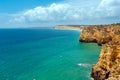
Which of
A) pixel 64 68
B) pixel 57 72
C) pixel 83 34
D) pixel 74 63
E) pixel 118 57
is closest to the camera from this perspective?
pixel 118 57

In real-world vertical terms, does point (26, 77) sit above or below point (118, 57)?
below

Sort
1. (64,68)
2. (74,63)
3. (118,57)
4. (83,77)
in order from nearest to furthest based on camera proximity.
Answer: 1. (118,57)
2. (83,77)
3. (64,68)
4. (74,63)

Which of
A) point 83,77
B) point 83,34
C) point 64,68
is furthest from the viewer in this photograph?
point 83,34

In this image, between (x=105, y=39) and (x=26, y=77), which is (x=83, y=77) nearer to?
(x=26, y=77)

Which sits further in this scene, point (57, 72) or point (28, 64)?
point (28, 64)

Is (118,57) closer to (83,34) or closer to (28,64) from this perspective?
(28,64)

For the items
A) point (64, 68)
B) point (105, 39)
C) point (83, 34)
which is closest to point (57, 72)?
point (64, 68)

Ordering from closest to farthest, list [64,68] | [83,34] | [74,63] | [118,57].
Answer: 1. [118,57]
2. [64,68]
3. [74,63]
4. [83,34]

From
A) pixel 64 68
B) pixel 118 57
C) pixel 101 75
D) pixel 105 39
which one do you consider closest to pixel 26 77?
pixel 64 68

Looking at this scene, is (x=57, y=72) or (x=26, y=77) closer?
(x=26, y=77)
